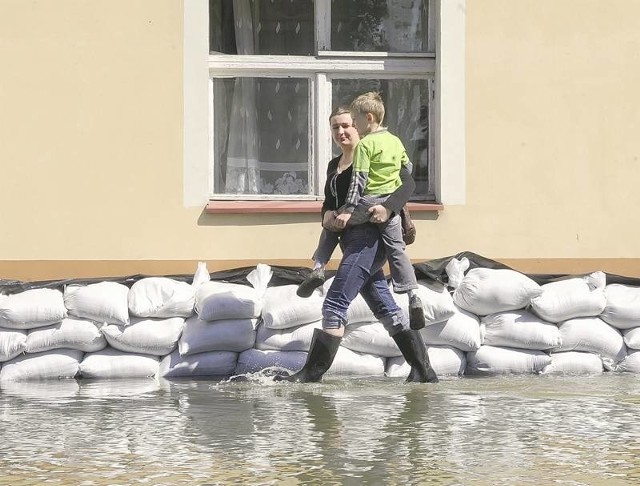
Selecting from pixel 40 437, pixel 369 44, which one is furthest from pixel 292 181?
pixel 40 437

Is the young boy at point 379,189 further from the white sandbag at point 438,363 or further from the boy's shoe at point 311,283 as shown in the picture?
the white sandbag at point 438,363

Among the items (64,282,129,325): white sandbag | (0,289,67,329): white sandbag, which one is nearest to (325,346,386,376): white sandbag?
(64,282,129,325): white sandbag

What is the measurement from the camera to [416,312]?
23.3 ft

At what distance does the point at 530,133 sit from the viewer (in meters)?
8.59

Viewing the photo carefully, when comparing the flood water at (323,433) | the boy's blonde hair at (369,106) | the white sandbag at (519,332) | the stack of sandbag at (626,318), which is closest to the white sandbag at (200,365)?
the flood water at (323,433)

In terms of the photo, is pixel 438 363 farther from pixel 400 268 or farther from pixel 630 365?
pixel 630 365

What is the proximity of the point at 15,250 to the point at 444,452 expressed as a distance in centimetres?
412

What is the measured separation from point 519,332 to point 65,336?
265 cm

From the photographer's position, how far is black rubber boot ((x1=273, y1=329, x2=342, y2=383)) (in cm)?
712

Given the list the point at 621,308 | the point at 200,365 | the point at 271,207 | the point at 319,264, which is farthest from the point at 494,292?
the point at 200,365

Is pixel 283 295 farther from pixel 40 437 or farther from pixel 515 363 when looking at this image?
pixel 40 437

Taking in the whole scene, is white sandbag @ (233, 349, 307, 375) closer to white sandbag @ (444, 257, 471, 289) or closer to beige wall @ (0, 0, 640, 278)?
beige wall @ (0, 0, 640, 278)

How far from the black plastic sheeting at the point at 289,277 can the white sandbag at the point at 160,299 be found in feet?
0.69

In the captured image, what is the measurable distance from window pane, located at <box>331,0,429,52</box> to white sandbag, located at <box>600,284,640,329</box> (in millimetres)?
2078
